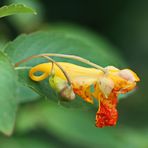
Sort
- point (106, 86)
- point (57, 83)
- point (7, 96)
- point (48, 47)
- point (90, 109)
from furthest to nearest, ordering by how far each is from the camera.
A: point (90, 109) → point (48, 47) → point (57, 83) → point (106, 86) → point (7, 96)

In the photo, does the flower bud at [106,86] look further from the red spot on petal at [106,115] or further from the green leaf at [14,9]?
the green leaf at [14,9]

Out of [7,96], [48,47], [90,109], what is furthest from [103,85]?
[90,109]

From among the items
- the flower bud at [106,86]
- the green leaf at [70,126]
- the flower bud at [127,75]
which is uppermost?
the green leaf at [70,126]

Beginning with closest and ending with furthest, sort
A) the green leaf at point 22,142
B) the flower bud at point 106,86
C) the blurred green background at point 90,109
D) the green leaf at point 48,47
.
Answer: the flower bud at point 106,86, the green leaf at point 48,47, the green leaf at point 22,142, the blurred green background at point 90,109

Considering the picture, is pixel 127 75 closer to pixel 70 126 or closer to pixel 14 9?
pixel 14 9

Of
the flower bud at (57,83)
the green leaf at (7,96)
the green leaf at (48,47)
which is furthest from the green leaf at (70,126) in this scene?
the green leaf at (7,96)

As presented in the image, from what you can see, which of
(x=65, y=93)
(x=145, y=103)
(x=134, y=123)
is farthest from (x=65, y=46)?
(x=145, y=103)

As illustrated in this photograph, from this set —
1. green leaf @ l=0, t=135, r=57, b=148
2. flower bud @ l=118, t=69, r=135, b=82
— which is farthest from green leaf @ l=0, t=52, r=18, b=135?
green leaf @ l=0, t=135, r=57, b=148

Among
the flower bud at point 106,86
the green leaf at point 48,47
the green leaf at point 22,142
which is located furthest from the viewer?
the green leaf at point 22,142
